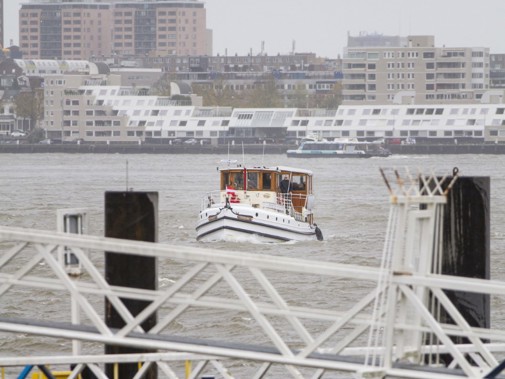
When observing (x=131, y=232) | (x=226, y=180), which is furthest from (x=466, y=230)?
(x=226, y=180)

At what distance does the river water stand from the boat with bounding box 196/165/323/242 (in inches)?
11.8

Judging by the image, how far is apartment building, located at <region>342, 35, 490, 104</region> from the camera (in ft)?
599

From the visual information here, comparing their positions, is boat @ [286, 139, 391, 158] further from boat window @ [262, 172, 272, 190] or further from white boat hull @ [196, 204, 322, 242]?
white boat hull @ [196, 204, 322, 242]

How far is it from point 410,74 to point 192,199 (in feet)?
388

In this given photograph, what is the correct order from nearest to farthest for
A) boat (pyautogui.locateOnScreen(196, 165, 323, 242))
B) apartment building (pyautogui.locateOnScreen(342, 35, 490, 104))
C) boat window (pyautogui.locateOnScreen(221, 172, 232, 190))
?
boat (pyautogui.locateOnScreen(196, 165, 323, 242))
boat window (pyautogui.locateOnScreen(221, 172, 232, 190))
apartment building (pyautogui.locateOnScreen(342, 35, 490, 104))

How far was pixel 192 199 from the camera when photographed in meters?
68.6

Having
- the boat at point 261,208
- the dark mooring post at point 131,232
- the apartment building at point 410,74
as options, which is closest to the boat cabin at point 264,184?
the boat at point 261,208

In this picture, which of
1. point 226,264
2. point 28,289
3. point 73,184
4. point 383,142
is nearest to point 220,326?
point 28,289

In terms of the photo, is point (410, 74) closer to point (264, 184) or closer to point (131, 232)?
point (264, 184)

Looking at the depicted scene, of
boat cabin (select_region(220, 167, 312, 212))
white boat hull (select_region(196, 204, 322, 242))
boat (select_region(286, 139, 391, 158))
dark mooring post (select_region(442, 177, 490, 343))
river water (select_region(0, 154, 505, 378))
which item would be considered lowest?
boat (select_region(286, 139, 391, 158))

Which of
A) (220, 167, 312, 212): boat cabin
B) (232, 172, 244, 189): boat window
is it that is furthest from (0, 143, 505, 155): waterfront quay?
(232, 172, 244, 189): boat window

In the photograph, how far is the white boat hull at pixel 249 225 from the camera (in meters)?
39.2

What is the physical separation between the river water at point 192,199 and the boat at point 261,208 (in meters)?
0.30

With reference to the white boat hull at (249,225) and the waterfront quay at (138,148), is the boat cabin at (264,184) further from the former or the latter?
the waterfront quay at (138,148)
